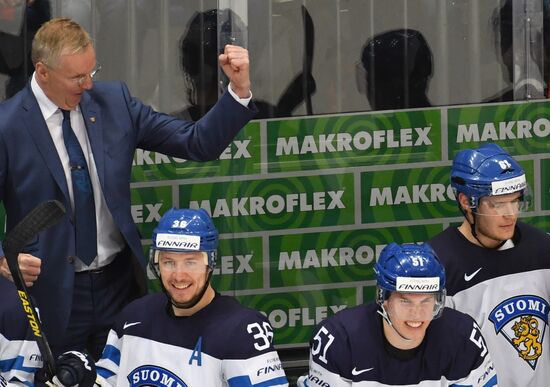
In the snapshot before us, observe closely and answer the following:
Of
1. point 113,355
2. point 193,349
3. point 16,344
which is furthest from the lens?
point 16,344

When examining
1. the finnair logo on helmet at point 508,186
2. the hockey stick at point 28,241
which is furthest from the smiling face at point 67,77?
the finnair logo on helmet at point 508,186

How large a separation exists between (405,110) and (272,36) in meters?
0.62

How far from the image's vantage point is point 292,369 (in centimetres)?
675

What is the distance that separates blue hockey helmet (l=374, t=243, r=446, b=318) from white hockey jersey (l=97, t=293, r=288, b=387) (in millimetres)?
405

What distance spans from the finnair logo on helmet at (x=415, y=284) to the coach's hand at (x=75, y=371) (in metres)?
1.01

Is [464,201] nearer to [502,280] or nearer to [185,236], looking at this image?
[502,280]

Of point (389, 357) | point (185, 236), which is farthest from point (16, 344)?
point (389, 357)

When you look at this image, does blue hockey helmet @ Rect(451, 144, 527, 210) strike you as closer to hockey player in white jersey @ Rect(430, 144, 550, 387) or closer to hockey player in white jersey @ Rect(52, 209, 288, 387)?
hockey player in white jersey @ Rect(430, 144, 550, 387)

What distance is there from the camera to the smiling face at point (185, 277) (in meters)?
5.22

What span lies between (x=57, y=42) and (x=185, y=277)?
3.20 ft

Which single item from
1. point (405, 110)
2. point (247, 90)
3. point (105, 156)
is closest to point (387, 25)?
point (405, 110)

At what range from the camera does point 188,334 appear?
17.3ft

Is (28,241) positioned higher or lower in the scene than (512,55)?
lower

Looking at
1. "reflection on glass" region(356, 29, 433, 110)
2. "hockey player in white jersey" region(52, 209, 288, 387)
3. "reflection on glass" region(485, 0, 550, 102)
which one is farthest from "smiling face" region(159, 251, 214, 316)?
"reflection on glass" region(485, 0, 550, 102)
